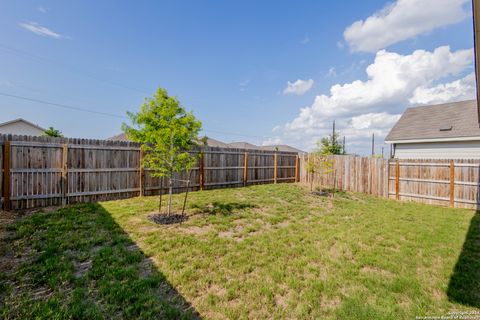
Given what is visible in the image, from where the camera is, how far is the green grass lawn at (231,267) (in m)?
2.12

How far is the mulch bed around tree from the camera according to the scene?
4709 millimetres

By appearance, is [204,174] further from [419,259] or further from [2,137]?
[419,259]

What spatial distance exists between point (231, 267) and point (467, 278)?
10.6ft

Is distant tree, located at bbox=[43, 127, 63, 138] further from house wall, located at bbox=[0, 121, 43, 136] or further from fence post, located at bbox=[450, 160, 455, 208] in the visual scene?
fence post, located at bbox=[450, 160, 455, 208]

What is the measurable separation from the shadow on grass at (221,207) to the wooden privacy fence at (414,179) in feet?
21.4

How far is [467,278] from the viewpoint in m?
2.81

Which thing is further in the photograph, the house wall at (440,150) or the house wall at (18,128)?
the house wall at (18,128)

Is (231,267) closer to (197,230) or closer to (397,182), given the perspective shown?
(197,230)

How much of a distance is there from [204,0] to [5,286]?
38.1 ft

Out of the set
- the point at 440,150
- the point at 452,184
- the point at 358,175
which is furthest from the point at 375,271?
the point at 440,150

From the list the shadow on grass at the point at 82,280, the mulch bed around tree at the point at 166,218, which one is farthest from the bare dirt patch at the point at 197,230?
the shadow on grass at the point at 82,280

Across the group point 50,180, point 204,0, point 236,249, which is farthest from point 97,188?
point 204,0

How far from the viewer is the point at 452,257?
346 centimetres

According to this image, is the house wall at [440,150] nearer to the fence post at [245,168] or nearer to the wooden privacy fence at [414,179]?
the wooden privacy fence at [414,179]
